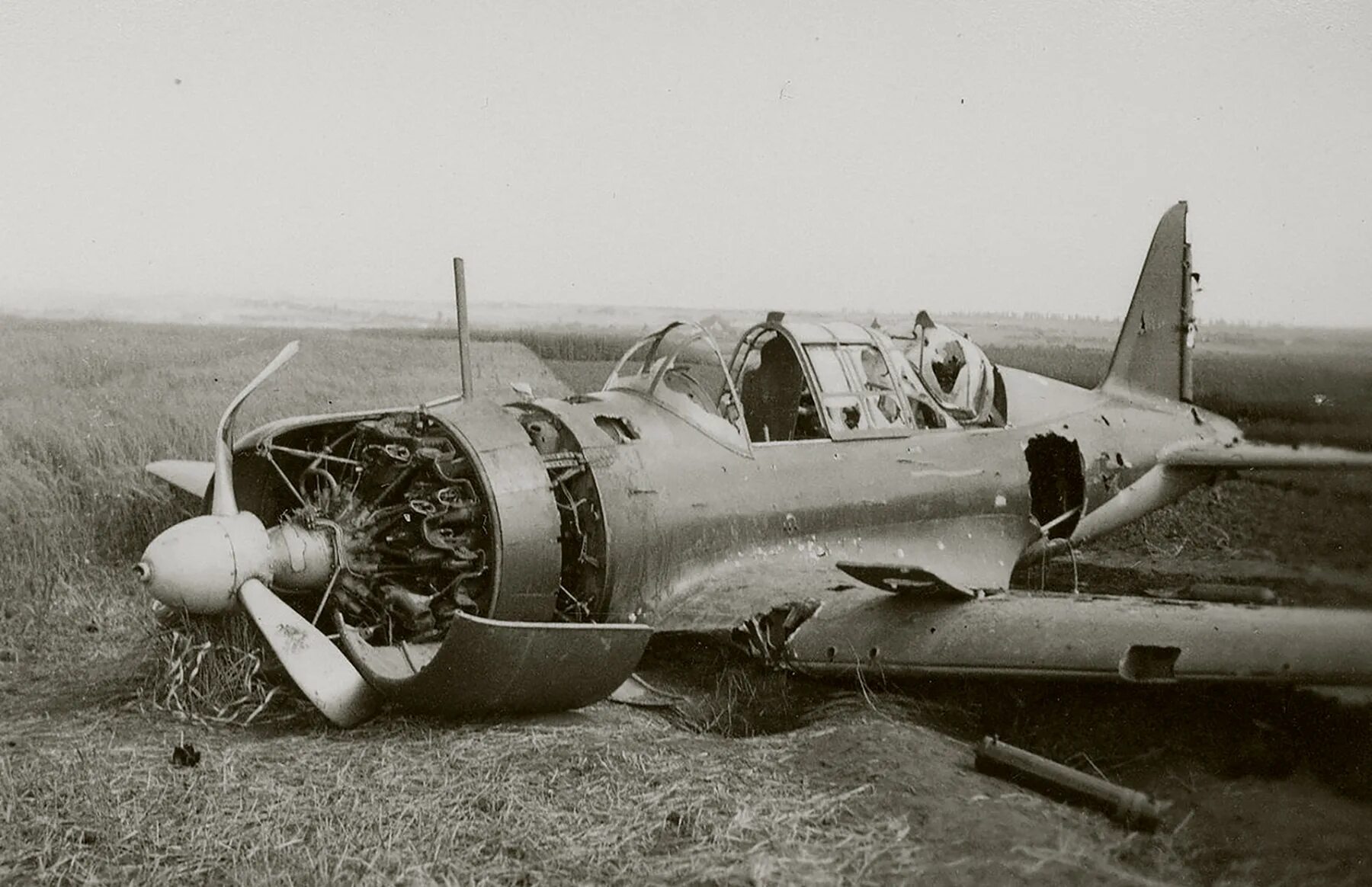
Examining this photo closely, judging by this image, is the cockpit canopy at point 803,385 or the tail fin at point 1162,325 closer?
the cockpit canopy at point 803,385

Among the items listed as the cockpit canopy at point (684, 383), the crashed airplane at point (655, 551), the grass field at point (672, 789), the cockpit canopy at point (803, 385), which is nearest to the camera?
the grass field at point (672, 789)

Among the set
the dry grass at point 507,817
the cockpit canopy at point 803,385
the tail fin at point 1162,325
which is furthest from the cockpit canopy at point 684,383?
the tail fin at point 1162,325

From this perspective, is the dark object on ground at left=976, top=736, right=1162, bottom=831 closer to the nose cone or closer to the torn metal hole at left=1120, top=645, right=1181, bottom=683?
the torn metal hole at left=1120, top=645, right=1181, bottom=683

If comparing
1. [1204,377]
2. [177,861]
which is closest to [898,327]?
[1204,377]

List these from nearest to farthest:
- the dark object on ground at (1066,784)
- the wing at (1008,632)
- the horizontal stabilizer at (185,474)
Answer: the dark object on ground at (1066,784) → the wing at (1008,632) → the horizontal stabilizer at (185,474)

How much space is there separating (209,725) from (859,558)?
4268 millimetres

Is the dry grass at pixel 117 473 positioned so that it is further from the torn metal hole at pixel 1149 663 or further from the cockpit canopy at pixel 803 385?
the torn metal hole at pixel 1149 663

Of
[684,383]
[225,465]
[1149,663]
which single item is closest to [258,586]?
[225,465]

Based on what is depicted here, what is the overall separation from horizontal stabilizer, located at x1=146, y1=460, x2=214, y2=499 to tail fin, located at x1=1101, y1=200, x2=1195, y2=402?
7988 millimetres

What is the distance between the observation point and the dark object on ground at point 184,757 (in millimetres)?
6336

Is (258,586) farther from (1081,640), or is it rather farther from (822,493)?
(1081,640)

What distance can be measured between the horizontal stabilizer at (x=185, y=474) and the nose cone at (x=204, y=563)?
265 centimetres

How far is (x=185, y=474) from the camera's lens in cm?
1005

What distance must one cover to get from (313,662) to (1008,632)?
12.8 ft
